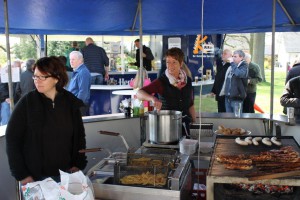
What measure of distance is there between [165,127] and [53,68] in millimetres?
1015

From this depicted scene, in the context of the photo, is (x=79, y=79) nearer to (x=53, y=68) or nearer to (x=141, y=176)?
(x=53, y=68)

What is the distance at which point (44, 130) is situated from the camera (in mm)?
2273

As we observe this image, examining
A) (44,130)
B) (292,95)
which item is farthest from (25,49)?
(44,130)

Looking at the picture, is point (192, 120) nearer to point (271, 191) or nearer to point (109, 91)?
point (271, 191)

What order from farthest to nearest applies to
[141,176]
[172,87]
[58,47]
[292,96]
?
Answer: 1. [58,47]
2. [292,96]
3. [172,87]
4. [141,176]

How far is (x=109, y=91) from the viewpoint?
7.37m

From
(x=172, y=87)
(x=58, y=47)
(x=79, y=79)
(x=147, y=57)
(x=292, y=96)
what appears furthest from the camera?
(x=58, y=47)

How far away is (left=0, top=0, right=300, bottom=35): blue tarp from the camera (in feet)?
12.8

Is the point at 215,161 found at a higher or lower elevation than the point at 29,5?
lower

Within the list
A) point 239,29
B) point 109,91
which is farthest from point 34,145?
point 109,91

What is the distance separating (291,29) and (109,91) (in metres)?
4.06

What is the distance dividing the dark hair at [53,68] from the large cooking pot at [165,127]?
2.63ft

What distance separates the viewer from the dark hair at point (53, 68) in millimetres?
2301

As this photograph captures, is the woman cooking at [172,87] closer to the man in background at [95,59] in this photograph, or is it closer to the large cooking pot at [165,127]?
the large cooking pot at [165,127]
